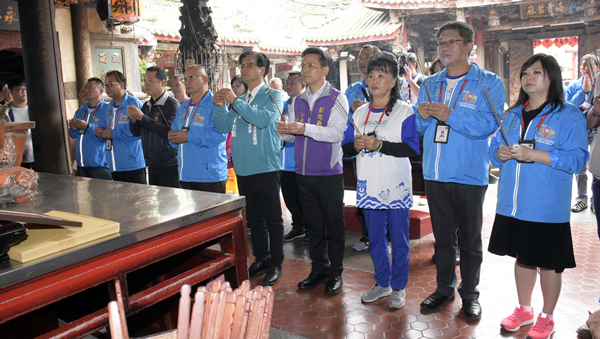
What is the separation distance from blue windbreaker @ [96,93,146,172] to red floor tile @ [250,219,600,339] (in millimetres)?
1817

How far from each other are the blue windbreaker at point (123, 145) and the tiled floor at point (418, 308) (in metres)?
1.81

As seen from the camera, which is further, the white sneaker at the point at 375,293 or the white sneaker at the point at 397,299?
the white sneaker at the point at 375,293

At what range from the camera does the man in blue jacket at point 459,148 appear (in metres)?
2.46

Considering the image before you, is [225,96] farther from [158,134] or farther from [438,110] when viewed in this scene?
[438,110]

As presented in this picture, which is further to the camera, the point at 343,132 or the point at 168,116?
the point at 168,116

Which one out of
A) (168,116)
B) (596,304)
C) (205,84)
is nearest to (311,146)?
(205,84)

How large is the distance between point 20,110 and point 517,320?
4964 mm

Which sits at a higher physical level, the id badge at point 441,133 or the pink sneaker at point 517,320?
the id badge at point 441,133

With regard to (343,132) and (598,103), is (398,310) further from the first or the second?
(598,103)

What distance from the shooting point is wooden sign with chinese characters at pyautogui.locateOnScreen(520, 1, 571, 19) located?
31.2 ft

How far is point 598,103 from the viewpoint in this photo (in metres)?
2.44

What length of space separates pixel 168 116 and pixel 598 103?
126 inches

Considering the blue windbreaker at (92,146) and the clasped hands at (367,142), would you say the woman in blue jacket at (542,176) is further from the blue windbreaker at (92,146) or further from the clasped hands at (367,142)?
the blue windbreaker at (92,146)

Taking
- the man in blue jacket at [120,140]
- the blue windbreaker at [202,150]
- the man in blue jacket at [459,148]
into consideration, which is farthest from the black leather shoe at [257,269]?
the man in blue jacket at [120,140]
